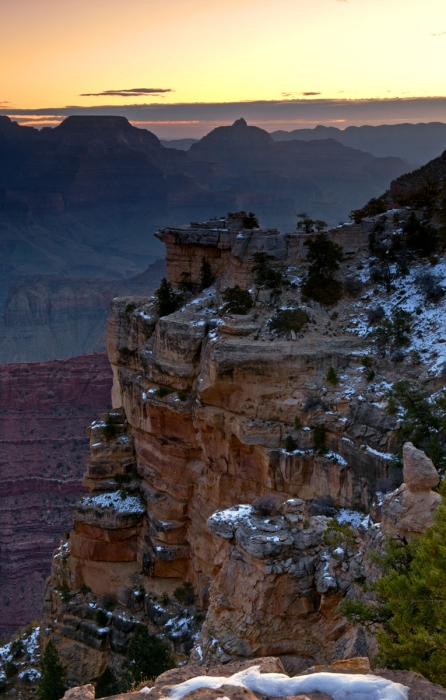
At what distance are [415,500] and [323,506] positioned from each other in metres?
12.9

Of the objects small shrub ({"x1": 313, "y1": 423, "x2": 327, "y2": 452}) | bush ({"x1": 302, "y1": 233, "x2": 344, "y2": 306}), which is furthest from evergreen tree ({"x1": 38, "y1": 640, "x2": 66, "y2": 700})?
bush ({"x1": 302, "y1": 233, "x2": 344, "y2": 306})

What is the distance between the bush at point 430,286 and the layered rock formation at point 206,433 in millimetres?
2355

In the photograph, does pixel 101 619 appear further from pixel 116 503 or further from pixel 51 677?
pixel 116 503

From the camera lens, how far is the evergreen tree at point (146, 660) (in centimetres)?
2947

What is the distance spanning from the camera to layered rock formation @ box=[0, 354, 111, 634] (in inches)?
2394

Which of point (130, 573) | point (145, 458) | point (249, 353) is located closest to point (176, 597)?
point (130, 573)

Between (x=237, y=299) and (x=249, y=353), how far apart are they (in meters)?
3.71

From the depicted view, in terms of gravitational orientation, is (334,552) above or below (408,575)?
below

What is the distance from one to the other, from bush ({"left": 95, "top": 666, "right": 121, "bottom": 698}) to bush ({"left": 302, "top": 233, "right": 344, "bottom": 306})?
710 inches

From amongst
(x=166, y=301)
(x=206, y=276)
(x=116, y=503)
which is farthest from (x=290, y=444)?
(x=166, y=301)

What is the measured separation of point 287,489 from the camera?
32.3 metres

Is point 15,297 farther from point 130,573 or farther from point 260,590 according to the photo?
point 260,590

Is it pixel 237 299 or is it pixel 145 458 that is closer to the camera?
pixel 237 299

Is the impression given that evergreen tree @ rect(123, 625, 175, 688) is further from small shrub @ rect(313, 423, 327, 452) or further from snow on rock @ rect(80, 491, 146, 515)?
small shrub @ rect(313, 423, 327, 452)
